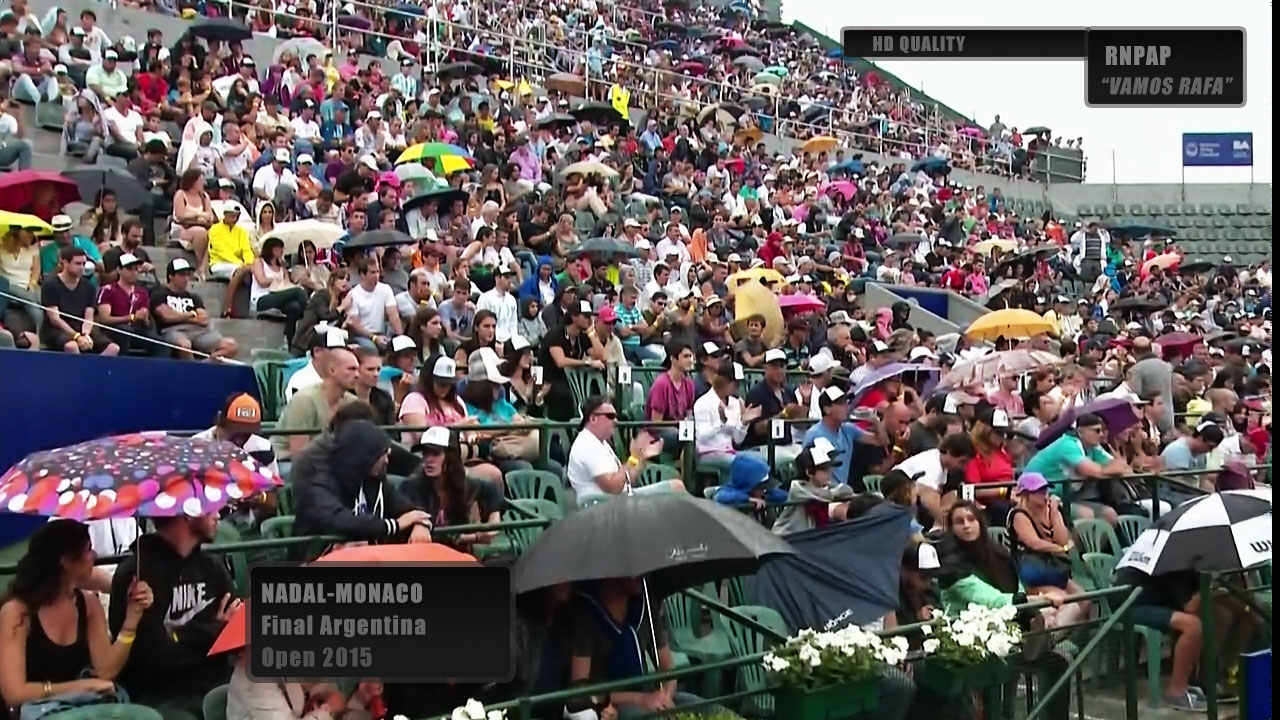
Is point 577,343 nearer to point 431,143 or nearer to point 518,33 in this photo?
point 431,143

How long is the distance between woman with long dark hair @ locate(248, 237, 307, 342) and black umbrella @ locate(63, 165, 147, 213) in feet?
4.02

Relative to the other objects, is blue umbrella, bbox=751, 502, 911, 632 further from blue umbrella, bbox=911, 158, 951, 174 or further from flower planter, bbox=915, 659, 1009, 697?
blue umbrella, bbox=911, 158, 951, 174

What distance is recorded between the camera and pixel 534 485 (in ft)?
28.2

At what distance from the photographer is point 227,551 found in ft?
18.8

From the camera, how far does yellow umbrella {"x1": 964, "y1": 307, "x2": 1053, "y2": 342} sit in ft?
52.7

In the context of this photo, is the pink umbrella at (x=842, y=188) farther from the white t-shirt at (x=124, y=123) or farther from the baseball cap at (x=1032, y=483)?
the baseball cap at (x=1032, y=483)

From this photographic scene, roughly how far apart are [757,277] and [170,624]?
37.6ft

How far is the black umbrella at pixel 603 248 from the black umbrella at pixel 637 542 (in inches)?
351

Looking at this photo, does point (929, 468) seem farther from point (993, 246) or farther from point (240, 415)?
point (993, 246)

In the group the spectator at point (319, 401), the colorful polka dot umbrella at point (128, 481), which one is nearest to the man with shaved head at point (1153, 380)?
the spectator at point (319, 401)

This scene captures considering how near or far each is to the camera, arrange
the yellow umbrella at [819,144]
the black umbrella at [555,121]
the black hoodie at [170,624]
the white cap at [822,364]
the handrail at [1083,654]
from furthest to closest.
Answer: the yellow umbrella at [819,144] < the black umbrella at [555,121] < the white cap at [822,364] < the handrail at [1083,654] < the black hoodie at [170,624]

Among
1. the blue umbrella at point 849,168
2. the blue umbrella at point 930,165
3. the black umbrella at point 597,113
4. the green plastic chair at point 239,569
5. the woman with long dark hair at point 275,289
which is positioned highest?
the black umbrella at point 597,113

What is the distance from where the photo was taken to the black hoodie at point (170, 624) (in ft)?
17.1

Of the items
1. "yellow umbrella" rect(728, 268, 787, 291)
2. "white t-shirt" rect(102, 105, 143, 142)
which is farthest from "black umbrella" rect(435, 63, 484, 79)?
"white t-shirt" rect(102, 105, 143, 142)
